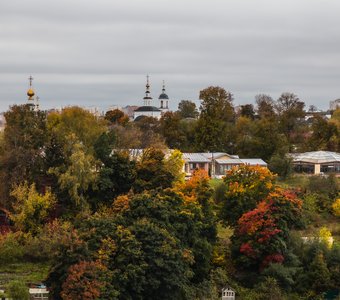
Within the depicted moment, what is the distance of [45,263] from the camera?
24734mm

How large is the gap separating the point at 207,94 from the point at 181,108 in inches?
1318

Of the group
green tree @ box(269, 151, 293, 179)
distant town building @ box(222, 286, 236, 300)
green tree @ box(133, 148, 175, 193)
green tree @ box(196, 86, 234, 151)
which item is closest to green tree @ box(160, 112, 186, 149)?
green tree @ box(196, 86, 234, 151)

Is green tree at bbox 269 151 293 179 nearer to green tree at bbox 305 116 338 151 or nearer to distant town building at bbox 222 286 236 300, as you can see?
green tree at bbox 305 116 338 151

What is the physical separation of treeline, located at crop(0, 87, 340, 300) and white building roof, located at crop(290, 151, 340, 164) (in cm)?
1625

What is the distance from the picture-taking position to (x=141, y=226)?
2112 centimetres

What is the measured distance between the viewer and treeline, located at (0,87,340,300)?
20.0 meters

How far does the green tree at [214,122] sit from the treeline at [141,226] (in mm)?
16838

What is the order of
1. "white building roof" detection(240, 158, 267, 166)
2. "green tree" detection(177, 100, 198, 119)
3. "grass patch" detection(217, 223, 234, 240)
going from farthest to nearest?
"green tree" detection(177, 100, 198, 119)
"white building roof" detection(240, 158, 267, 166)
"grass patch" detection(217, 223, 234, 240)

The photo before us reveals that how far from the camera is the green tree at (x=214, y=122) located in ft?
154

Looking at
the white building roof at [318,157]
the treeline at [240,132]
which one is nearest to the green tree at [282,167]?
the treeline at [240,132]

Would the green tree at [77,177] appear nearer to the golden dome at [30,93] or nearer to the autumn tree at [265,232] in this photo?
the autumn tree at [265,232]

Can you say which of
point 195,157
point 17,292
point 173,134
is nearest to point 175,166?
point 17,292

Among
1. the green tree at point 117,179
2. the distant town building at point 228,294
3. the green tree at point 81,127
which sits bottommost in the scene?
the distant town building at point 228,294

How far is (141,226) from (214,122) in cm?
2624
